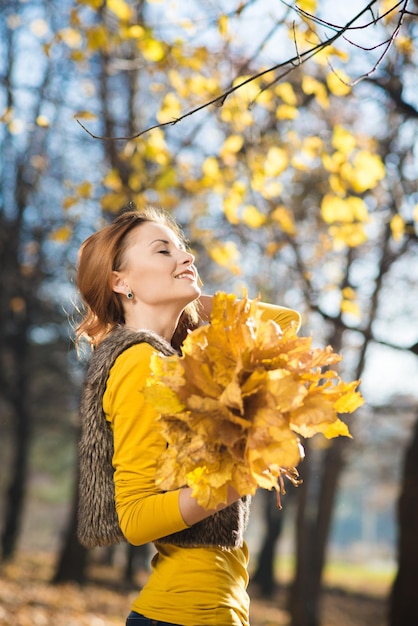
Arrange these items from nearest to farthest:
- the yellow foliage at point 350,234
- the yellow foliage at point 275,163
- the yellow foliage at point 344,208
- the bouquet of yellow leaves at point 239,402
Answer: the bouquet of yellow leaves at point 239,402 < the yellow foliage at point 344,208 < the yellow foliage at point 275,163 < the yellow foliage at point 350,234

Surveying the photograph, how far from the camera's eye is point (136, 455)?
88.5 inches

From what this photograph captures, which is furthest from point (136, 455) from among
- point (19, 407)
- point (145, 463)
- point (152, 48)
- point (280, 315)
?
point (19, 407)

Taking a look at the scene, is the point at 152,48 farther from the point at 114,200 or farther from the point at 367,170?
the point at 114,200

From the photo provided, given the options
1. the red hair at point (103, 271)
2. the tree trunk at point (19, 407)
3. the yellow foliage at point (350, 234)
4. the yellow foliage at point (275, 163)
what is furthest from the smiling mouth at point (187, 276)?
the tree trunk at point (19, 407)

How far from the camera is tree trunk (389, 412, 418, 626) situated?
24.4ft

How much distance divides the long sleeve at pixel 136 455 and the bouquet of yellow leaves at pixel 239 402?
0.21 meters

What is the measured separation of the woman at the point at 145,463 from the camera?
2.23 meters

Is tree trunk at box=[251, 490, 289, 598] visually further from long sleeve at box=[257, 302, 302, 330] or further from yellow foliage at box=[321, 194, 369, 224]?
long sleeve at box=[257, 302, 302, 330]

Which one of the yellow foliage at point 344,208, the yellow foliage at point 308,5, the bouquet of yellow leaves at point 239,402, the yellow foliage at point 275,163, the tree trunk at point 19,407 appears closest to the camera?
the bouquet of yellow leaves at point 239,402

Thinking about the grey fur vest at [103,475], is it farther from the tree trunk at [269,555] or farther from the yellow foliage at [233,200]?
the tree trunk at [269,555]

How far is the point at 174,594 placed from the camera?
7.54 feet

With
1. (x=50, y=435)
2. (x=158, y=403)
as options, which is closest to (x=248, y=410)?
(x=158, y=403)

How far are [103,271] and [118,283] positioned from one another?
3.0 inches

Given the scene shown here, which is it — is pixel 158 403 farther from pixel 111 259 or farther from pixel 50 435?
pixel 50 435
